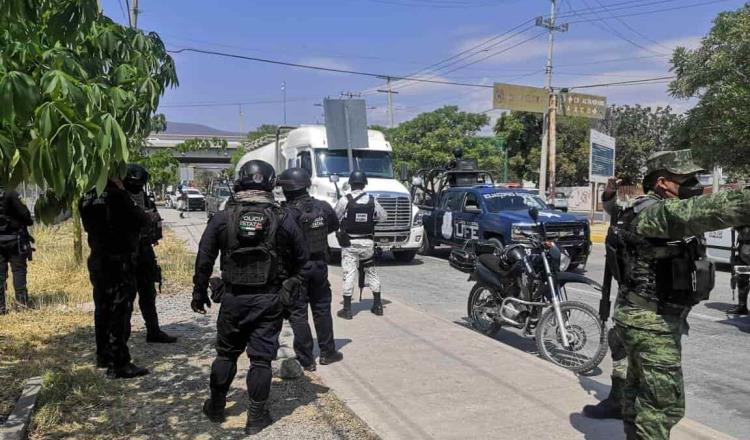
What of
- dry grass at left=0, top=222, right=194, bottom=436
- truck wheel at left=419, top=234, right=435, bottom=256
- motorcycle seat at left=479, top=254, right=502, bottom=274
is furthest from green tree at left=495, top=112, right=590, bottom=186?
motorcycle seat at left=479, top=254, right=502, bottom=274

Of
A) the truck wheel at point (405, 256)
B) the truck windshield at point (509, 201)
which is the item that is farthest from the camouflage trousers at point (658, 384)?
the truck wheel at point (405, 256)

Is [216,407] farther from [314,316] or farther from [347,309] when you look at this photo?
[347,309]

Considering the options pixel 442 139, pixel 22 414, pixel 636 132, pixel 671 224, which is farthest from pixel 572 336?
pixel 636 132

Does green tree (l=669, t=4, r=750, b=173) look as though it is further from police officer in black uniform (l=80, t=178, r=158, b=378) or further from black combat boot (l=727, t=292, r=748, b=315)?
police officer in black uniform (l=80, t=178, r=158, b=378)

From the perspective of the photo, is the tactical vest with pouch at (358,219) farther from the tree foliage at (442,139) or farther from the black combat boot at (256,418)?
the tree foliage at (442,139)

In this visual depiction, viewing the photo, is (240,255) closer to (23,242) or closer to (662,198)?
(662,198)

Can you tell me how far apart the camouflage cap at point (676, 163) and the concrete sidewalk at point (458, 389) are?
1.71m

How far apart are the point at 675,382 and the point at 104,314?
14.2 feet

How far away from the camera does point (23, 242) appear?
724cm

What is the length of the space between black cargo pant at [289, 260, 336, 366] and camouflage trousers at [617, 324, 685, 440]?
9.37 feet

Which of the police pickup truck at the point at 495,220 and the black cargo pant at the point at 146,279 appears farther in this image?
the police pickup truck at the point at 495,220

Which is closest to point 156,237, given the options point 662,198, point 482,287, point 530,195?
point 482,287

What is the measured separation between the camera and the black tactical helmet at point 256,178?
4.07m

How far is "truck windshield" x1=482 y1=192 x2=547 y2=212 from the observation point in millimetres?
12359
